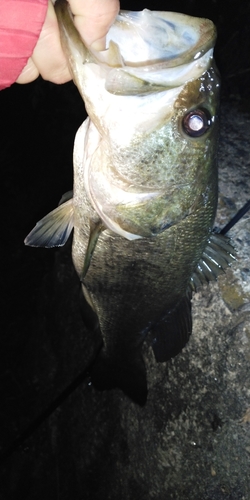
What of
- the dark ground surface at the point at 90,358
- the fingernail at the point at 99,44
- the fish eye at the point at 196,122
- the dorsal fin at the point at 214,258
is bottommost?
the dark ground surface at the point at 90,358

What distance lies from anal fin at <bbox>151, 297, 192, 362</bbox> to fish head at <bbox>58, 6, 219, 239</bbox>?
632mm

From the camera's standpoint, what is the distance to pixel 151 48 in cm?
132

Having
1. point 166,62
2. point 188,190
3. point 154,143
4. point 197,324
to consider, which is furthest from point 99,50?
point 197,324

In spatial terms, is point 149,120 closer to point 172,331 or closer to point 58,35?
point 58,35

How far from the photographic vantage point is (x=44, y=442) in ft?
12.5

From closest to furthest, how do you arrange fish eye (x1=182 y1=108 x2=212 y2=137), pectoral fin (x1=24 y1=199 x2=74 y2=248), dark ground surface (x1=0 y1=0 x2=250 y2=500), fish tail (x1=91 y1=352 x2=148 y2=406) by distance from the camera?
fish eye (x1=182 y1=108 x2=212 y2=137) → pectoral fin (x1=24 y1=199 x2=74 y2=248) → dark ground surface (x1=0 y1=0 x2=250 y2=500) → fish tail (x1=91 y1=352 x2=148 y2=406)

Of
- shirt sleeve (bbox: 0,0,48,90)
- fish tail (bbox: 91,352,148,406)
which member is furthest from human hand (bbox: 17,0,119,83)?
fish tail (bbox: 91,352,148,406)

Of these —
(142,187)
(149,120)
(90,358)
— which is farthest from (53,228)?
(90,358)

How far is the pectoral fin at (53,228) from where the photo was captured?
211 cm

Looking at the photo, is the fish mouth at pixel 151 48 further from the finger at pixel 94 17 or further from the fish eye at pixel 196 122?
the fish eye at pixel 196 122

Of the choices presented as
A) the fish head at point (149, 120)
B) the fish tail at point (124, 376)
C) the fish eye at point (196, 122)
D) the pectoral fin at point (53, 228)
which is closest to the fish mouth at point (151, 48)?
the fish head at point (149, 120)

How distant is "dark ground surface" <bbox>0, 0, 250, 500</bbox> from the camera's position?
2273mm

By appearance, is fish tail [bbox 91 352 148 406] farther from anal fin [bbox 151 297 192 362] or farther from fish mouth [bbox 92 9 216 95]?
fish mouth [bbox 92 9 216 95]

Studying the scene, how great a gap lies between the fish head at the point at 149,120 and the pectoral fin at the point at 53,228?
0.89 ft
